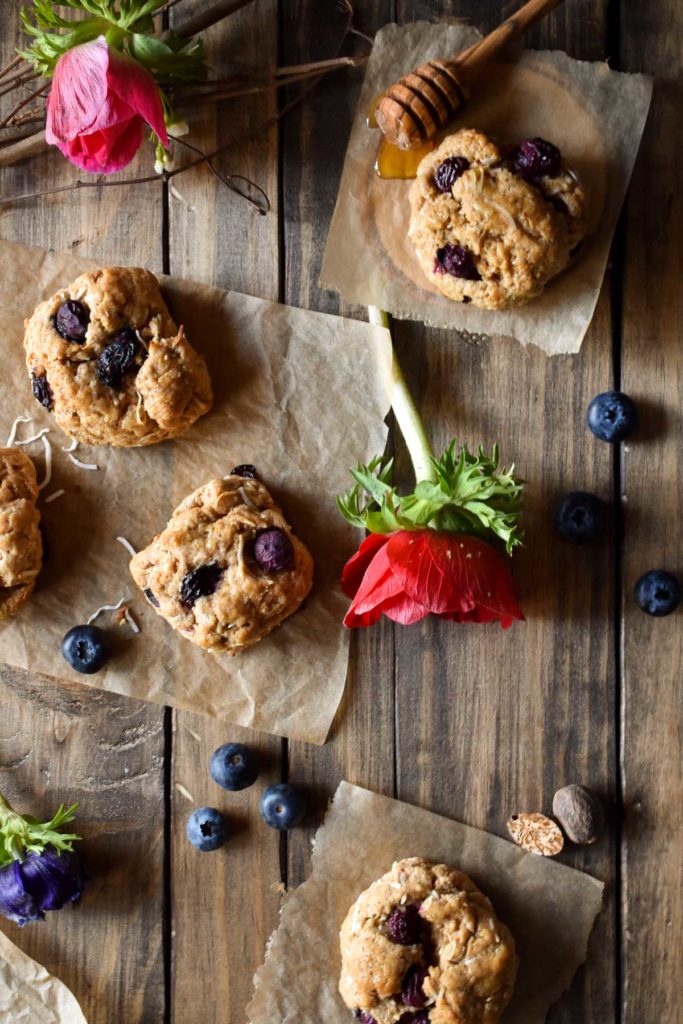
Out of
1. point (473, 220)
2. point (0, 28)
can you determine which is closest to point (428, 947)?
point (473, 220)

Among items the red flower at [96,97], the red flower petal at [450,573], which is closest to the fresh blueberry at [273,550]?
the red flower petal at [450,573]

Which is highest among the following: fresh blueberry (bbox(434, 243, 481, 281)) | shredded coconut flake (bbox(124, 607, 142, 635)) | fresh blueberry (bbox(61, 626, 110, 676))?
fresh blueberry (bbox(434, 243, 481, 281))

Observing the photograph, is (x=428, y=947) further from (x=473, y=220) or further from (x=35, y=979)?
(x=473, y=220)

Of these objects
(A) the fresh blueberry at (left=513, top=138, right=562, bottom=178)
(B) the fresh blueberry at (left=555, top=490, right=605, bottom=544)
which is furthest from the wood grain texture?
(A) the fresh blueberry at (left=513, top=138, right=562, bottom=178)

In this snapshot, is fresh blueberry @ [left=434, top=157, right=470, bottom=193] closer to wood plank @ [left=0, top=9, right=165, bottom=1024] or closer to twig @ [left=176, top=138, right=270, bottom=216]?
twig @ [left=176, top=138, right=270, bottom=216]

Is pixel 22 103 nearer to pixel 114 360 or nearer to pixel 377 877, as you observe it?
pixel 114 360
